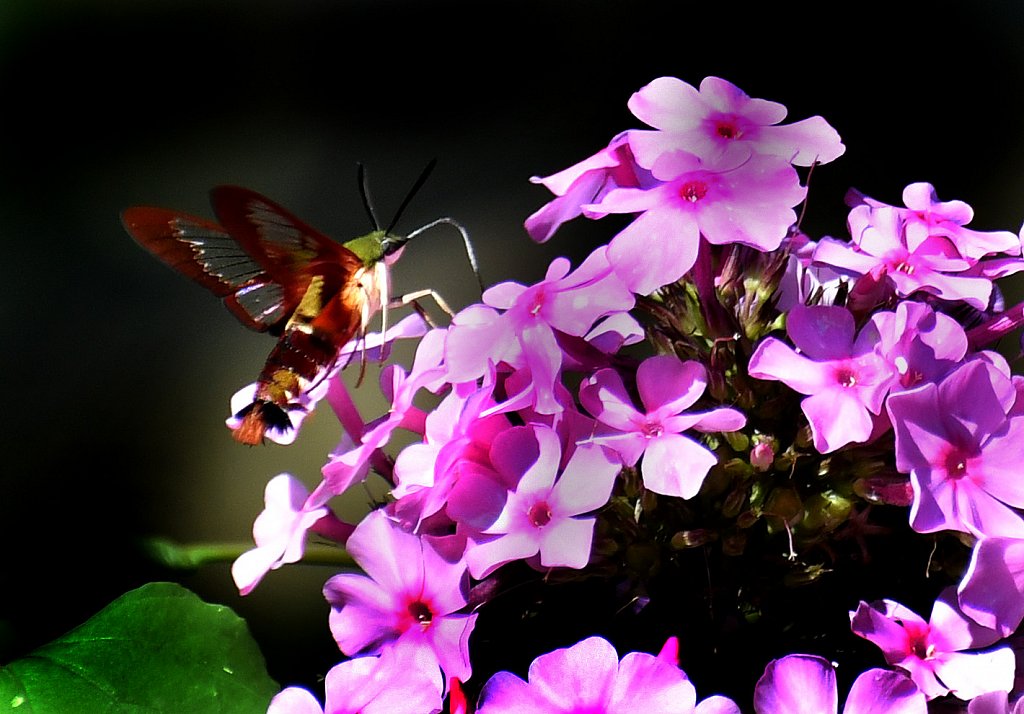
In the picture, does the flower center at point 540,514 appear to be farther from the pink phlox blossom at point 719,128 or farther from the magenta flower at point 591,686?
the pink phlox blossom at point 719,128

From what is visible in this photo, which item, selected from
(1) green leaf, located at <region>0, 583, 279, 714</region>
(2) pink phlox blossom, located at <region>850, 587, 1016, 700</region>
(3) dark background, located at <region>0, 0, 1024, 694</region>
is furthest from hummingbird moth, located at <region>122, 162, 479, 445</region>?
(3) dark background, located at <region>0, 0, 1024, 694</region>

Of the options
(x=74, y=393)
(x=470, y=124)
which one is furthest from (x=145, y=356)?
(x=470, y=124)

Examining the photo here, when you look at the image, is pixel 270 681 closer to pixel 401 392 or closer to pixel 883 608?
pixel 401 392

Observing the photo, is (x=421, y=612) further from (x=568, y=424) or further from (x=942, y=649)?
(x=942, y=649)

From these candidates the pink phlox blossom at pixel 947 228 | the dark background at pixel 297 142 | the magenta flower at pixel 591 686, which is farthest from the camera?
the dark background at pixel 297 142

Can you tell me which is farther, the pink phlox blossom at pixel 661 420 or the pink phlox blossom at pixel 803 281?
the pink phlox blossom at pixel 803 281

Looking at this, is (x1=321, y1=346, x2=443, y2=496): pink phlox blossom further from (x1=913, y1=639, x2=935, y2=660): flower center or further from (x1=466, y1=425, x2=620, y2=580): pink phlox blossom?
(x1=913, y1=639, x2=935, y2=660): flower center

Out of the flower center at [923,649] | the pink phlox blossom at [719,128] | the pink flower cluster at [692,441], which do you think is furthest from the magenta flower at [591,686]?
the pink phlox blossom at [719,128]
